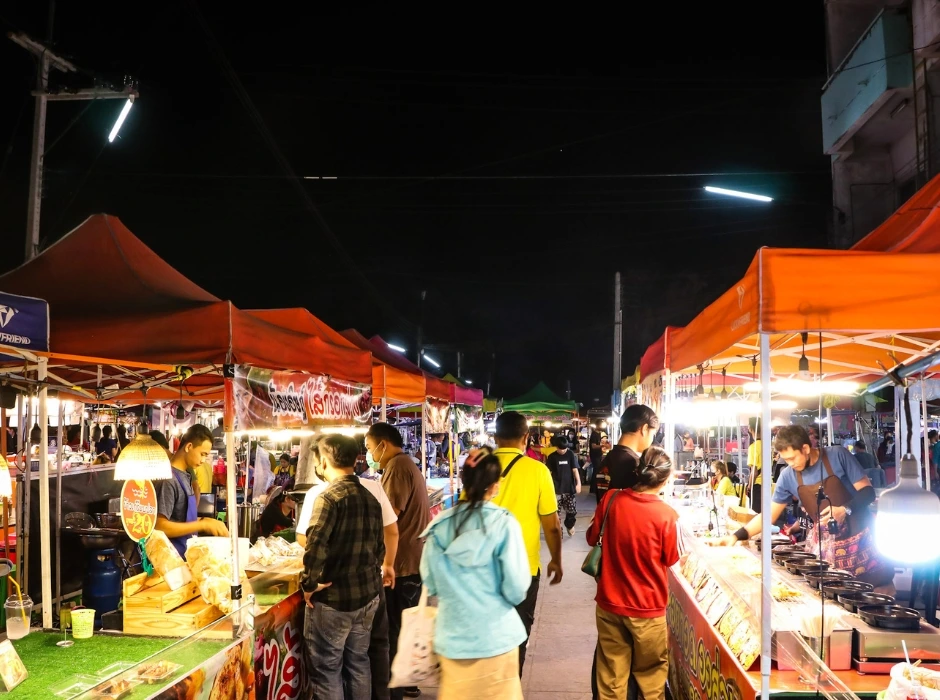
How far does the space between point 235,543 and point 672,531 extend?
2.70 metres

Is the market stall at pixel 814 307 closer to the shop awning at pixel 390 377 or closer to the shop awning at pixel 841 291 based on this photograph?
the shop awning at pixel 841 291

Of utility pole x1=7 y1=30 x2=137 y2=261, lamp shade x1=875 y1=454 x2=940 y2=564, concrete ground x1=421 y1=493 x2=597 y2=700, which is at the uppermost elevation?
utility pole x1=7 y1=30 x2=137 y2=261

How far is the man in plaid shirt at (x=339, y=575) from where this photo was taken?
4492mm

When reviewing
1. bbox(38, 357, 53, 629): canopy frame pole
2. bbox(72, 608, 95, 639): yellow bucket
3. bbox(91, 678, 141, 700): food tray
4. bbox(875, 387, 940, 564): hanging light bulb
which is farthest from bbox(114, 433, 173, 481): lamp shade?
bbox(875, 387, 940, 564): hanging light bulb

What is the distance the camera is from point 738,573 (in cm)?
498

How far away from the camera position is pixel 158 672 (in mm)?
3701

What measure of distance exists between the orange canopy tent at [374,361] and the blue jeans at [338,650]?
3251 millimetres

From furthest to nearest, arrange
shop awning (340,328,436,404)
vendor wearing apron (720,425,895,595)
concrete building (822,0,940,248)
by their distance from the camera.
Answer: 1. concrete building (822,0,940,248)
2. shop awning (340,328,436,404)
3. vendor wearing apron (720,425,895,595)

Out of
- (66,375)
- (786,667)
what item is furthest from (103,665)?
(786,667)

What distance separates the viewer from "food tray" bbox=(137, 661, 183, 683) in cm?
364

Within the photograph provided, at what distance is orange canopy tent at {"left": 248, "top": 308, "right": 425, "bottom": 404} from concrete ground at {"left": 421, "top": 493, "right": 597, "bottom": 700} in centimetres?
329

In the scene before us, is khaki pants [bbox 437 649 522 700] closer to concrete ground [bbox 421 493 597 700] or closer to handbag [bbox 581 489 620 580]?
handbag [bbox 581 489 620 580]

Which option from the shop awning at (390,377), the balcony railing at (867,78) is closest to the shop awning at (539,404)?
the balcony railing at (867,78)

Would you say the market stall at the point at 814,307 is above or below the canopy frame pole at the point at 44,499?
above
